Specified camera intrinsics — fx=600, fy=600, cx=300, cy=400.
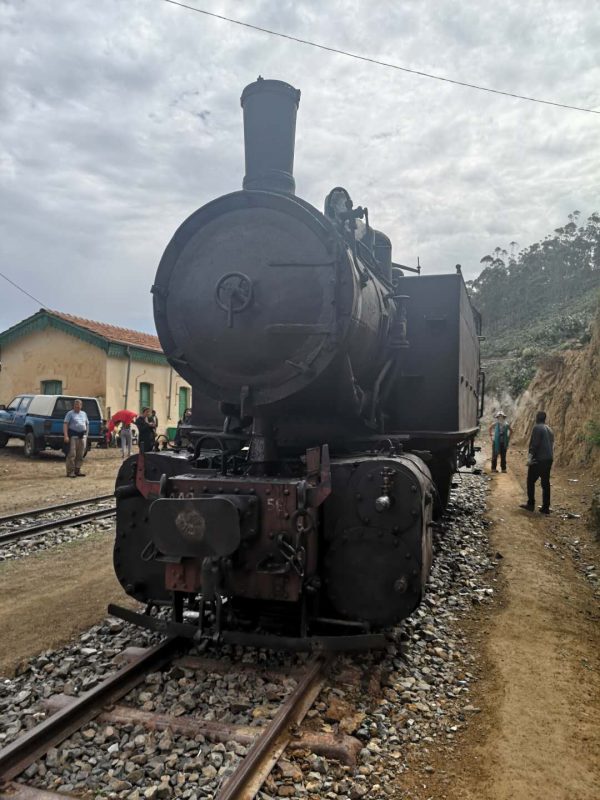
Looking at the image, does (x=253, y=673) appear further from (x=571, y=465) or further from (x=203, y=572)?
(x=571, y=465)

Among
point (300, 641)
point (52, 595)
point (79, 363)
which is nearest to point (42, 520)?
point (52, 595)

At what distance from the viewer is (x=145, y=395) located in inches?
931

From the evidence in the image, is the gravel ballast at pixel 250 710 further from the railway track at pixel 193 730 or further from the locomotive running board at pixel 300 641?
the locomotive running board at pixel 300 641

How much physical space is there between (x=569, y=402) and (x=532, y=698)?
18852 mm

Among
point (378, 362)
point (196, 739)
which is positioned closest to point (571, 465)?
point (378, 362)

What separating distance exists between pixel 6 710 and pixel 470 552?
16.8ft

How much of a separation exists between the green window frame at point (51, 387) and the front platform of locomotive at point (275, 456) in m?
19.1

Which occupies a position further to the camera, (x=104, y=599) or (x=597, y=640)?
(x=104, y=599)

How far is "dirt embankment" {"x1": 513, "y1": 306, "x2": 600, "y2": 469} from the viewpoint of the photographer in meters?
16.2

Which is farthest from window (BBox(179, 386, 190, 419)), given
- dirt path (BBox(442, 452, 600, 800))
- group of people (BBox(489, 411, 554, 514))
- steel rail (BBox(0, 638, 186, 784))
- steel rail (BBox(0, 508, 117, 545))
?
steel rail (BBox(0, 638, 186, 784))

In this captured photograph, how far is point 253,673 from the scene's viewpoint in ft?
12.2

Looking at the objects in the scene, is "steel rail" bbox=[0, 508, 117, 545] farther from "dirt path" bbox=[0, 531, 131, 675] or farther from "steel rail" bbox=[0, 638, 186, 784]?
"steel rail" bbox=[0, 638, 186, 784]

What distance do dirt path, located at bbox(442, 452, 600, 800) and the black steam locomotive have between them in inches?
33.1

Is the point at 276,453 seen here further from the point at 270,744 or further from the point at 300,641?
the point at 270,744
